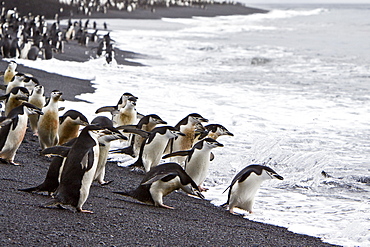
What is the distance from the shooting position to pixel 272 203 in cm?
524

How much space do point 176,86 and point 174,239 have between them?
30.9ft

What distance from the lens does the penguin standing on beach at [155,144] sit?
5503 millimetres

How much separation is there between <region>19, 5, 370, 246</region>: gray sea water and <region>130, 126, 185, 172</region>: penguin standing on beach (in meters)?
0.59

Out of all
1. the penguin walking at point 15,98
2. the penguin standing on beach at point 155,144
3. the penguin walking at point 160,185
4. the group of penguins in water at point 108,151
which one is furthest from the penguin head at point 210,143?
the penguin walking at point 15,98

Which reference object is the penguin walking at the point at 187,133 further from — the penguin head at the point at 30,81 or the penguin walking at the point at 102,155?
the penguin head at the point at 30,81

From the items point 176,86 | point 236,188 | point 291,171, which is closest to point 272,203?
point 236,188

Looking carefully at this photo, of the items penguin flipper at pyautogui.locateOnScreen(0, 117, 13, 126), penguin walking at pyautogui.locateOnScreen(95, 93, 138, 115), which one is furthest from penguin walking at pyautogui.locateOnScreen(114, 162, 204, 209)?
penguin walking at pyautogui.locateOnScreen(95, 93, 138, 115)

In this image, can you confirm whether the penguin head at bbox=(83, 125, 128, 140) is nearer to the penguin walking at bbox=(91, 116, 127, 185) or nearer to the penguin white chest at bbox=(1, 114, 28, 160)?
the penguin walking at bbox=(91, 116, 127, 185)

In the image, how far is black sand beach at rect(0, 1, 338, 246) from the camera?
332cm

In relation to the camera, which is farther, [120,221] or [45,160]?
[45,160]

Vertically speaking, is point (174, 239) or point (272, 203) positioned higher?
point (174, 239)

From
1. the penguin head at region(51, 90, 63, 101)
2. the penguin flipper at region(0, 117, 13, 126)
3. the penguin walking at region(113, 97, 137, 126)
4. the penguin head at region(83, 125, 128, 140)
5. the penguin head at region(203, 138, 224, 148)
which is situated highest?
the penguin head at region(83, 125, 128, 140)

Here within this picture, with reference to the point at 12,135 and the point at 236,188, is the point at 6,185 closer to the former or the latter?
the point at 12,135

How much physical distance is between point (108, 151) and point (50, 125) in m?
1.10
